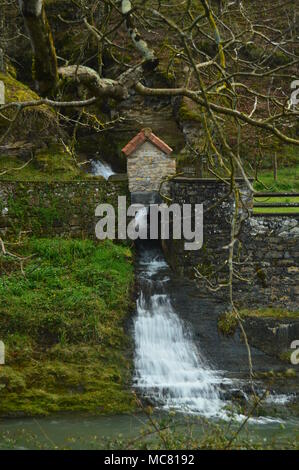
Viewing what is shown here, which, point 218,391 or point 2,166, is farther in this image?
point 2,166

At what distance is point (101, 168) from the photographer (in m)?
20.2

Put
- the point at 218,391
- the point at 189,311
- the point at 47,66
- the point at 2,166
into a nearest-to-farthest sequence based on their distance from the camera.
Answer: the point at 47,66, the point at 218,391, the point at 189,311, the point at 2,166

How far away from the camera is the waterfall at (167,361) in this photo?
424 inches

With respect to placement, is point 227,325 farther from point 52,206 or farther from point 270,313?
point 52,206

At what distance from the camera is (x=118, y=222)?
14.8m

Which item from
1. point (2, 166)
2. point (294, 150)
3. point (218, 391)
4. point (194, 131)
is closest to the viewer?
point (218, 391)

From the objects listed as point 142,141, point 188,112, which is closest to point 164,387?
point 142,141

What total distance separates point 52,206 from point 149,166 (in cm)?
256

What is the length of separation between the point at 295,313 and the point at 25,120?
30.6ft

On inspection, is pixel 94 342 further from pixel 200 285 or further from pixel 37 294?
pixel 200 285

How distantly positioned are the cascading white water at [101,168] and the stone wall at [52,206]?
17.4 ft

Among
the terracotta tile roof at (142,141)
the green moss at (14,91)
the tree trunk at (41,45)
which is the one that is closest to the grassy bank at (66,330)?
the terracotta tile roof at (142,141)

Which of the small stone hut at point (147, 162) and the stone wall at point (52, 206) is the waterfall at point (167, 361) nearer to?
the stone wall at point (52, 206)
